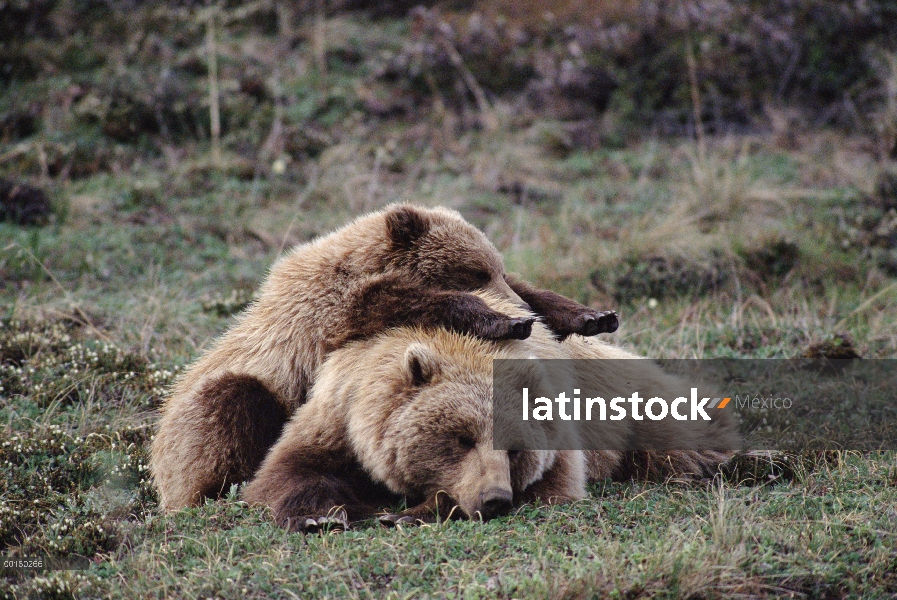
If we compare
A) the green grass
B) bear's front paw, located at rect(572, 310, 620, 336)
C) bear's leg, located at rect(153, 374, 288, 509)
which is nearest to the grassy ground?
the green grass

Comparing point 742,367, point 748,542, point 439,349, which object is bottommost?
point 742,367

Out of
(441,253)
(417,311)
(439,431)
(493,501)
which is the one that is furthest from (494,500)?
(441,253)

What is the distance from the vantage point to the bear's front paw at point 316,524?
152 inches

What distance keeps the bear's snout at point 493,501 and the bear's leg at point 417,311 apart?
0.81m

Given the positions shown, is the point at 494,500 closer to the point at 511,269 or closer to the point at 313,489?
the point at 313,489

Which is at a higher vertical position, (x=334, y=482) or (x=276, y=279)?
(x=276, y=279)

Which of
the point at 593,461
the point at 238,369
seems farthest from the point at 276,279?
the point at 593,461

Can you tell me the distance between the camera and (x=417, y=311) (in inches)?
177

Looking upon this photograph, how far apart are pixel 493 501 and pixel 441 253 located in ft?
5.27

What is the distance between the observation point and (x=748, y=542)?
3.60 metres

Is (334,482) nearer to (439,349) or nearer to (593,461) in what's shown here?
(439,349)

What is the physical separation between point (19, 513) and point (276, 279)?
1.73 m

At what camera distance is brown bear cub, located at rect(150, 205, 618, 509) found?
449 centimetres

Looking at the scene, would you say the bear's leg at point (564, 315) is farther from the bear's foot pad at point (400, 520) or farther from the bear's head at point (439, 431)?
the bear's foot pad at point (400, 520)
